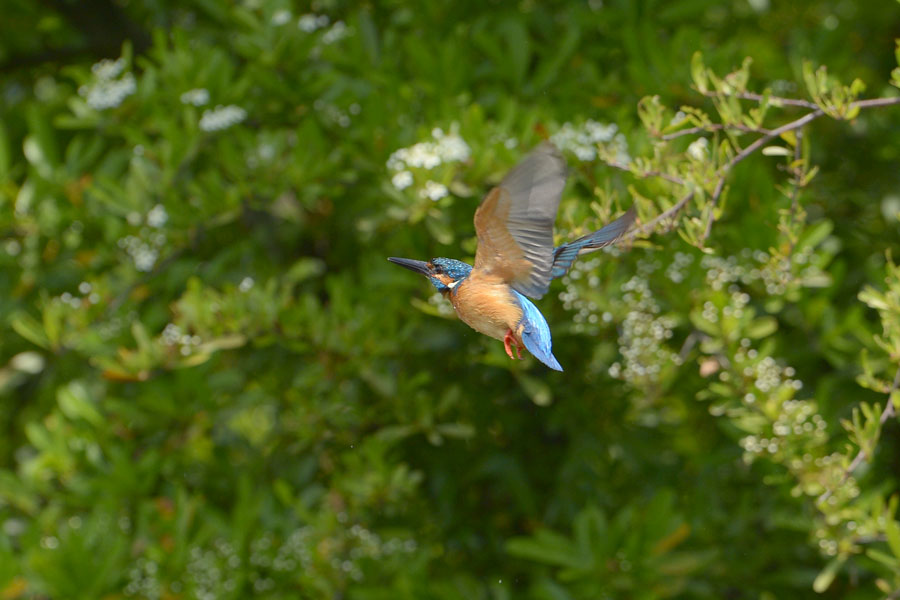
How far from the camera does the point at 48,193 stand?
2742 mm

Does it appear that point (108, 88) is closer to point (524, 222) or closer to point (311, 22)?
point (311, 22)

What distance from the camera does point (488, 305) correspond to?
1.37m

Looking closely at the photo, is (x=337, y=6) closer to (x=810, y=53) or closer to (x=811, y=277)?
(x=810, y=53)

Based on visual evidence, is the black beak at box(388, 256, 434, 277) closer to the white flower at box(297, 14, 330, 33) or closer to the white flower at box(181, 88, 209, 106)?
the white flower at box(181, 88, 209, 106)

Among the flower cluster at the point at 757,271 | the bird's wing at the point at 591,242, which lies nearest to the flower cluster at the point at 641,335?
the flower cluster at the point at 757,271

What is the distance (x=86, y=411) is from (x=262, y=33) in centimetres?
109

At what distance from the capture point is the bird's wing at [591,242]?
140 centimetres

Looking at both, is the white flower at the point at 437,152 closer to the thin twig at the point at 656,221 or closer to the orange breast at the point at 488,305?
the thin twig at the point at 656,221

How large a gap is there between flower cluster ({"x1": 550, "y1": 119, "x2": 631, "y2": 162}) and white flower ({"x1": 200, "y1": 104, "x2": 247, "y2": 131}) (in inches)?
33.1

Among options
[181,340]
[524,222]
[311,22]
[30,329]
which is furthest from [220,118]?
[524,222]

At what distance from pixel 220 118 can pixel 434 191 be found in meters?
0.79

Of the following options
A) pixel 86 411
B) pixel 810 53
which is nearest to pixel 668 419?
pixel 810 53

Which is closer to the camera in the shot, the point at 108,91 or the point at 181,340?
the point at 181,340

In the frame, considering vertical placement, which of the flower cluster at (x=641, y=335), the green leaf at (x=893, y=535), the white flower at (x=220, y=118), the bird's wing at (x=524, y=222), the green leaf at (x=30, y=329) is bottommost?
the green leaf at (x=30, y=329)
